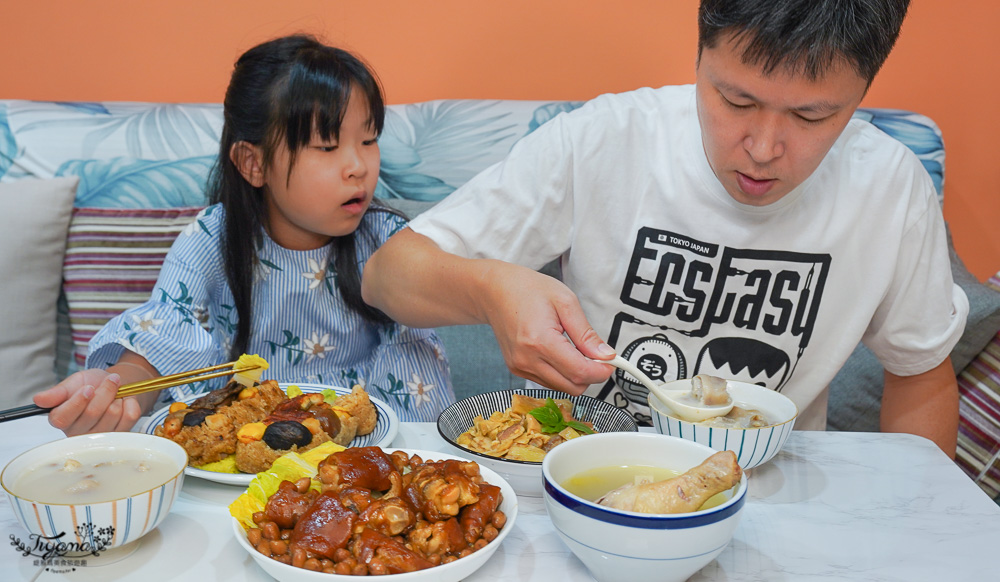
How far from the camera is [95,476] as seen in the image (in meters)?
0.83

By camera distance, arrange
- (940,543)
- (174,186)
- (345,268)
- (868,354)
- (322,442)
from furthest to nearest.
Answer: (174,186) → (868,354) → (345,268) → (322,442) → (940,543)

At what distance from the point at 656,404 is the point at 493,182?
535 millimetres

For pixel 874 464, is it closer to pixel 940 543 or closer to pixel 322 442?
pixel 940 543

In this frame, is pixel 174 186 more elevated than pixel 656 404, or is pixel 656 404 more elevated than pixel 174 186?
pixel 656 404

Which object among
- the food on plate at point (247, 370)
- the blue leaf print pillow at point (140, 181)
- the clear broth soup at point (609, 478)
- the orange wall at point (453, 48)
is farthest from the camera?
the orange wall at point (453, 48)

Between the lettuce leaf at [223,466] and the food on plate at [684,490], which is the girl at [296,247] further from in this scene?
the food on plate at [684,490]

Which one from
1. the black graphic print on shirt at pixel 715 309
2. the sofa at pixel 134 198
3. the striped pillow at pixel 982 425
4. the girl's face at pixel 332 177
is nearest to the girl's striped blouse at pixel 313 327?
the girl's face at pixel 332 177

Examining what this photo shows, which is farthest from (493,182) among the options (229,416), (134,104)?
(134,104)

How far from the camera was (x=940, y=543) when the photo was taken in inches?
33.4

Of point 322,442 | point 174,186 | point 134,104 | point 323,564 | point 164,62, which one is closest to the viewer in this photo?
point 323,564

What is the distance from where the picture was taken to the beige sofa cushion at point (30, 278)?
6.48ft

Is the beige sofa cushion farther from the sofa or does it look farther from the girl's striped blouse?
the girl's striped blouse

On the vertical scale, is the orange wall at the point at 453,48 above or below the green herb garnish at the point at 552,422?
above

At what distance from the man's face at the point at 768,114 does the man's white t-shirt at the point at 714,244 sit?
0.59ft
